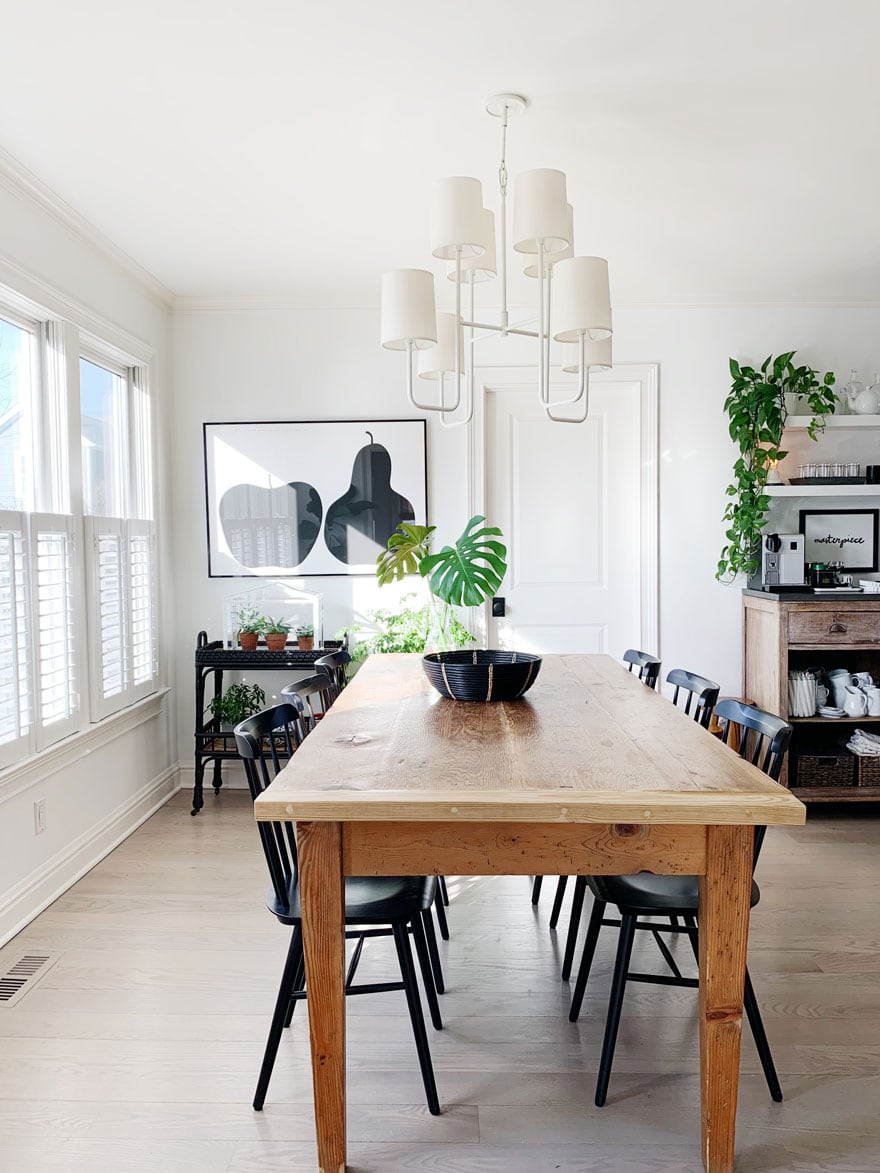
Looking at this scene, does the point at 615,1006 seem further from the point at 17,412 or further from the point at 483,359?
the point at 483,359

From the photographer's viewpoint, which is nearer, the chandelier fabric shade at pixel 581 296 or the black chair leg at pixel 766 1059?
the black chair leg at pixel 766 1059

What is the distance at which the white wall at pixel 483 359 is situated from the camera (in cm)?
471

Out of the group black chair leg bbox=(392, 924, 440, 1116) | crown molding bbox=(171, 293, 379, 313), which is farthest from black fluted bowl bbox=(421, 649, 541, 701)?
crown molding bbox=(171, 293, 379, 313)

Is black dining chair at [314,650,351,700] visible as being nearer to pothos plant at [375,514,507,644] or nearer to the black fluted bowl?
pothos plant at [375,514,507,644]

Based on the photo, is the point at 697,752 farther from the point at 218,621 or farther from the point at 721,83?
the point at 218,621

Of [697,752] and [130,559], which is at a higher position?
[130,559]

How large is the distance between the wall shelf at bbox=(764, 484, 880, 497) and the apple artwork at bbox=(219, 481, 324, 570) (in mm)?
2324

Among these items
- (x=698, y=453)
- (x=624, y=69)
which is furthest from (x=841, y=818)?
(x=624, y=69)

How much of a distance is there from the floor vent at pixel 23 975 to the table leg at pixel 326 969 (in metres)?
1.21

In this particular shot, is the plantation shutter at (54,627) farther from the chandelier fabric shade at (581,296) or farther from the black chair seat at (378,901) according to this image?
the chandelier fabric shade at (581,296)

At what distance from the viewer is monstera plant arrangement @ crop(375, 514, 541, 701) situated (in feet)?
8.75

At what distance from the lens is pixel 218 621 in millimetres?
4812

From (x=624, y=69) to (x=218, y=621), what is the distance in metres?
3.31

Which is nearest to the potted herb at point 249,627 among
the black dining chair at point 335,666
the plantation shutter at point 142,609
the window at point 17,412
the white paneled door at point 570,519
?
the plantation shutter at point 142,609
